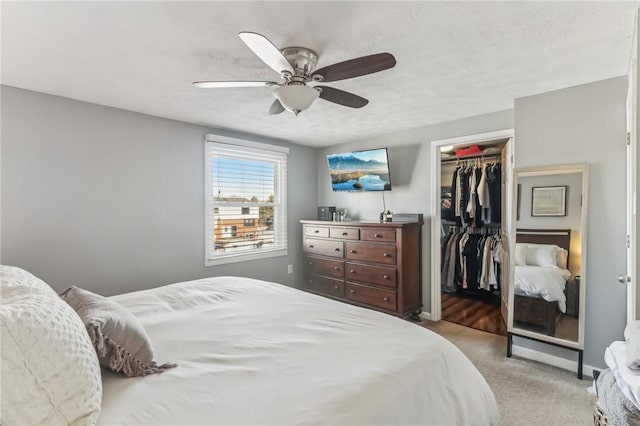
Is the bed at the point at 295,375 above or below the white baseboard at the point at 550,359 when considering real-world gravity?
above

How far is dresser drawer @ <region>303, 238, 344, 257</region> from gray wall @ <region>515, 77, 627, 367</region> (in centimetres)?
238

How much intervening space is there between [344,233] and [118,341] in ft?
9.67

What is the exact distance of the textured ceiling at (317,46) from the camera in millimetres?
1480

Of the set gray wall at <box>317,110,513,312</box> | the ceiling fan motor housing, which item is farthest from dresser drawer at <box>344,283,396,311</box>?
the ceiling fan motor housing

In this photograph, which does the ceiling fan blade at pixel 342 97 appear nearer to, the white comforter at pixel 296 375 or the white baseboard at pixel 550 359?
the white comforter at pixel 296 375

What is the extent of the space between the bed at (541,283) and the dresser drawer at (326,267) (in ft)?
6.32

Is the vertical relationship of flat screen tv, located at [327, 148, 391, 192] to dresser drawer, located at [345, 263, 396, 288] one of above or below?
above

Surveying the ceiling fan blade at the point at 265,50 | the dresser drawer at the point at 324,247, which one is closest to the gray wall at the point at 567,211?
the dresser drawer at the point at 324,247

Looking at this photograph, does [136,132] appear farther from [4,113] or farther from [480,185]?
[480,185]

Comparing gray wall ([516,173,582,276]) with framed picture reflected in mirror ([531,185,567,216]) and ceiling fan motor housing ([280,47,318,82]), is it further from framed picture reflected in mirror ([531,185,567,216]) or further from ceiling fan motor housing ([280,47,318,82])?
ceiling fan motor housing ([280,47,318,82])

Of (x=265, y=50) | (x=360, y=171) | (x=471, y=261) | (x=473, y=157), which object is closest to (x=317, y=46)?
(x=265, y=50)

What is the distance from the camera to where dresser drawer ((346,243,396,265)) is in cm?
345

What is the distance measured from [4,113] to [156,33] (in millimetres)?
1685

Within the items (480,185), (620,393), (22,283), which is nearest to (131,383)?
(22,283)
